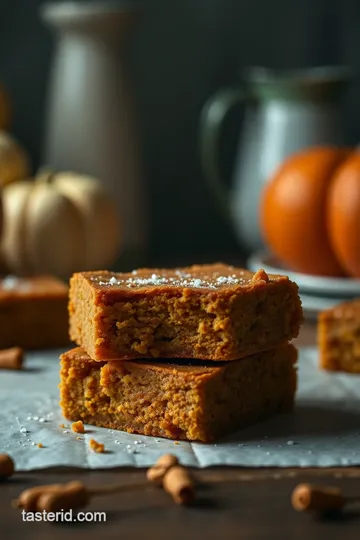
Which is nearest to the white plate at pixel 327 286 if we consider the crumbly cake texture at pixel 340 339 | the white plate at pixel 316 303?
the white plate at pixel 316 303

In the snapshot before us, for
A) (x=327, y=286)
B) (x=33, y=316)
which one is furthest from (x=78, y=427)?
(x=327, y=286)

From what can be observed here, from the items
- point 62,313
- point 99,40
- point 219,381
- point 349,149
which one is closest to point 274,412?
point 219,381

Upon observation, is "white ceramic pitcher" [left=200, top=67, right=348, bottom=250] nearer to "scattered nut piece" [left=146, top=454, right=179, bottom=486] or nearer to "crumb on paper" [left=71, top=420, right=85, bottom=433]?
"crumb on paper" [left=71, top=420, right=85, bottom=433]

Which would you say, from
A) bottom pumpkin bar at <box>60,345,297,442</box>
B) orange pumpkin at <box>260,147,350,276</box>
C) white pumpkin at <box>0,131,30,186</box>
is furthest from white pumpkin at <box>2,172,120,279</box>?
bottom pumpkin bar at <box>60,345,297,442</box>

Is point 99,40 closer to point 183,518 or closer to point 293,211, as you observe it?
point 293,211

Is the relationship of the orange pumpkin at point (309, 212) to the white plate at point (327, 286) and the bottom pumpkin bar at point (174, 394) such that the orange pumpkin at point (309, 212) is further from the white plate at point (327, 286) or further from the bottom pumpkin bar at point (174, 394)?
the bottom pumpkin bar at point (174, 394)

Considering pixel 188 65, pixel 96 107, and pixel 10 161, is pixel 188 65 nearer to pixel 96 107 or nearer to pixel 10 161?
pixel 96 107

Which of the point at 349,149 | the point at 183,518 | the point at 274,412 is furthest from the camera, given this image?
the point at 349,149
